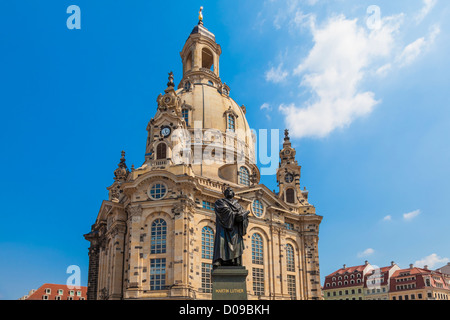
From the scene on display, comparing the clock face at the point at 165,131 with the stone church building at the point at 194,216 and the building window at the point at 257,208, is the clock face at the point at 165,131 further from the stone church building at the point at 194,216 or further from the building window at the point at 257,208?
the building window at the point at 257,208

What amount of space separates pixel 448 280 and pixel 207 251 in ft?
193

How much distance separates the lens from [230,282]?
54.6ft

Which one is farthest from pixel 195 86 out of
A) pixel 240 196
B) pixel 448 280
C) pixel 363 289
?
pixel 448 280

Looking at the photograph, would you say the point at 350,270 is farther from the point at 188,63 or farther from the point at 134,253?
the point at 134,253

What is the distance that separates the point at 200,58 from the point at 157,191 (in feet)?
113

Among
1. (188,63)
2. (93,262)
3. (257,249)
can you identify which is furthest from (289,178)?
(93,262)

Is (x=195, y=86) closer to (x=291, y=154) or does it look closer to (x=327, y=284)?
(x=291, y=154)

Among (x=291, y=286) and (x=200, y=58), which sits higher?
(x=200, y=58)

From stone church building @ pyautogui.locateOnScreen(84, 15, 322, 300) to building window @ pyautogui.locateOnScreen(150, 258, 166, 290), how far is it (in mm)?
103

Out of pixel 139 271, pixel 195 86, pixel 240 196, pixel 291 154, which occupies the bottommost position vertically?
pixel 139 271

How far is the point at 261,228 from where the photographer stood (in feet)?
174

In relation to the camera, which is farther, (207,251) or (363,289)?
(363,289)
